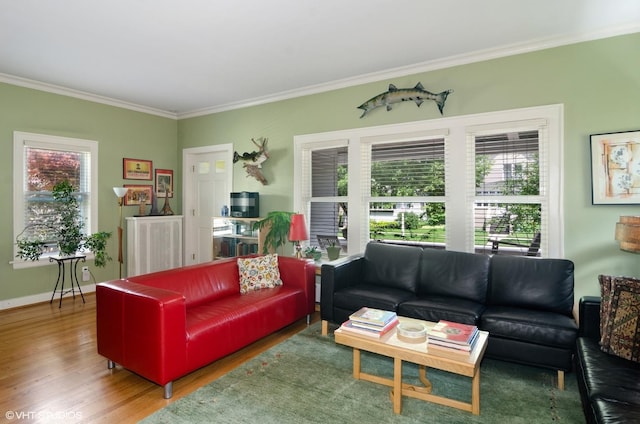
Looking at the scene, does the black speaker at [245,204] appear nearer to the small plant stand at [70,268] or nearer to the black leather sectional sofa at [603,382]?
the small plant stand at [70,268]

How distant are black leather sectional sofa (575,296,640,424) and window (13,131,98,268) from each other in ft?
18.3

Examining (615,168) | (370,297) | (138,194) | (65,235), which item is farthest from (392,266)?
(138,194)

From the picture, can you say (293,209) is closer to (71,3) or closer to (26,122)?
(71,3)

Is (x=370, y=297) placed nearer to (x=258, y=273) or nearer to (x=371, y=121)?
(x=258, y=273)

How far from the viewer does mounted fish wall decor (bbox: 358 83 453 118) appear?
382 cm

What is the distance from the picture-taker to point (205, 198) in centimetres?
594

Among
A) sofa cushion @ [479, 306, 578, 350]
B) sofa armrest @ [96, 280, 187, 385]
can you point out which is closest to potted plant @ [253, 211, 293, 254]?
sofa armrest @ [96, 280, 187, 385]

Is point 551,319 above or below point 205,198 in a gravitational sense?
below

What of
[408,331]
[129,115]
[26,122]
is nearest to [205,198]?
[129,115]

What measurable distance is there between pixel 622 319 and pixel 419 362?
3.92ft

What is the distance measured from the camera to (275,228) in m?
4.61

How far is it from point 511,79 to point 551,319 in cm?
225

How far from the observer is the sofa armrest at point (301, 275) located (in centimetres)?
374

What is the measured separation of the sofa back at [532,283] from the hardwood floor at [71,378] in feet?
6.27
